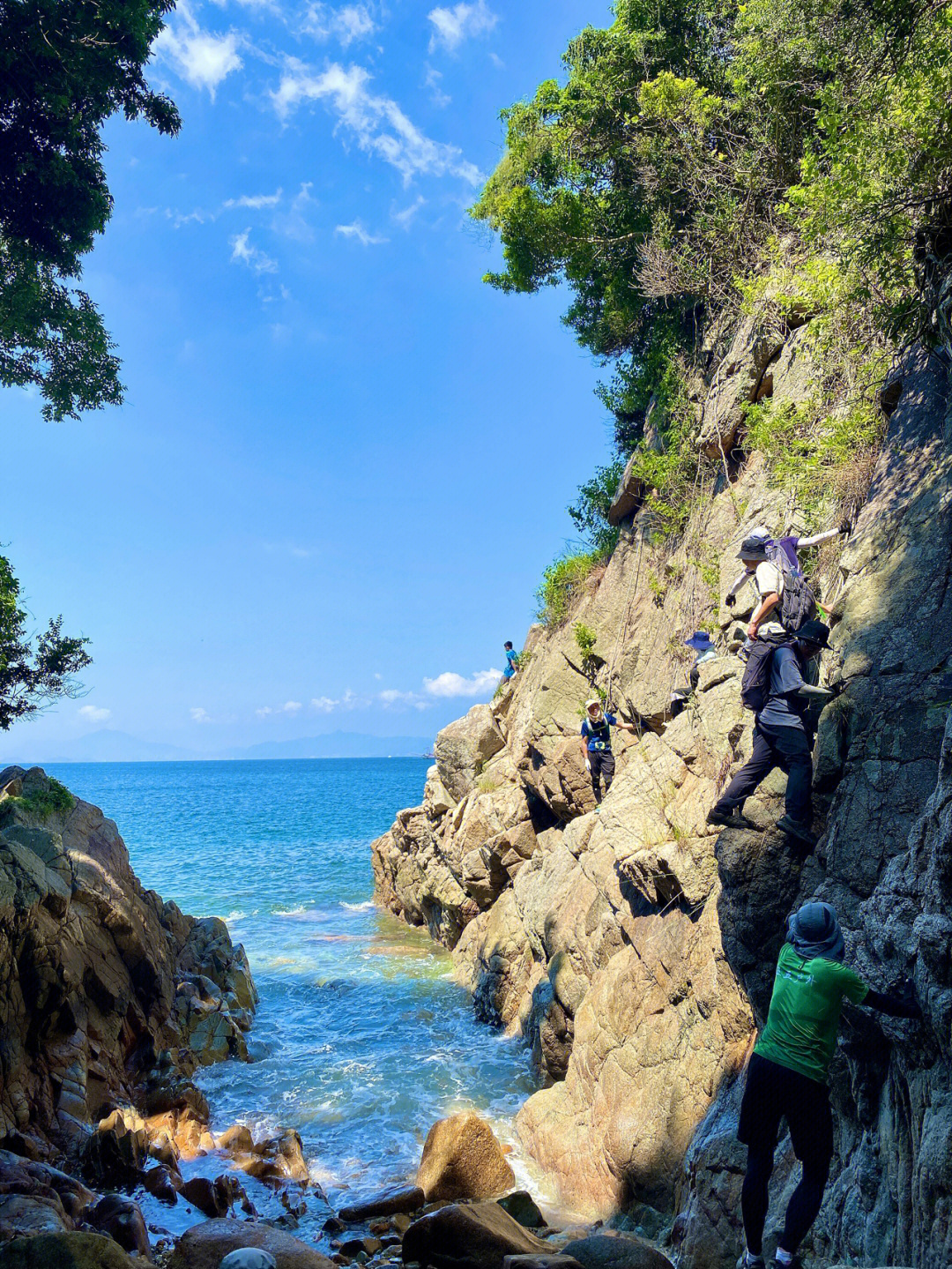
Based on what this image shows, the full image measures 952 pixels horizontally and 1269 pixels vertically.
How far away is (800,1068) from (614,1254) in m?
2.62

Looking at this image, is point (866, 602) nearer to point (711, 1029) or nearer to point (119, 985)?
point (711, 1029)

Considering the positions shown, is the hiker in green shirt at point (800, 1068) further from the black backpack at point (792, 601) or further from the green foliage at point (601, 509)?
the green foliage at point (601, 509)

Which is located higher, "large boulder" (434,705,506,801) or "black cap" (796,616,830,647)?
"black cap" (796,616,830,647)

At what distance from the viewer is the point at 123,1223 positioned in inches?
294

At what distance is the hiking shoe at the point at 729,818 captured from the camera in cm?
721

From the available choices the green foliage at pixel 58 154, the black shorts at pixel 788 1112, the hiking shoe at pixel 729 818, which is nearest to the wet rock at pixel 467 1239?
the black shorts at pixel 788 1112

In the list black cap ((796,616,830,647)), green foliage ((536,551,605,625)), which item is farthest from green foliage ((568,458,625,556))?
black cap ((796,616,830,647))

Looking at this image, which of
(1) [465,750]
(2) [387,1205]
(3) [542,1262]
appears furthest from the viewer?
(1) [465,750]

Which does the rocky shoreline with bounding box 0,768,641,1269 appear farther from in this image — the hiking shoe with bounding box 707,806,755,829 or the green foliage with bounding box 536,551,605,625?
the green foliage with bounding box 536,551,605,625

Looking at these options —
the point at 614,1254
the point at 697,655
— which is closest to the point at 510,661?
the point at 697,655

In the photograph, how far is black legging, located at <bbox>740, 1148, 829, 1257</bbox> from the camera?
4.75 metres

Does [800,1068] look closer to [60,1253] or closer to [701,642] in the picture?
[60,1253]

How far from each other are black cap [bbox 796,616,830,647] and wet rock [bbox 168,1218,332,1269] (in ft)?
22.4

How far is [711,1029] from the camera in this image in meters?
7.91
